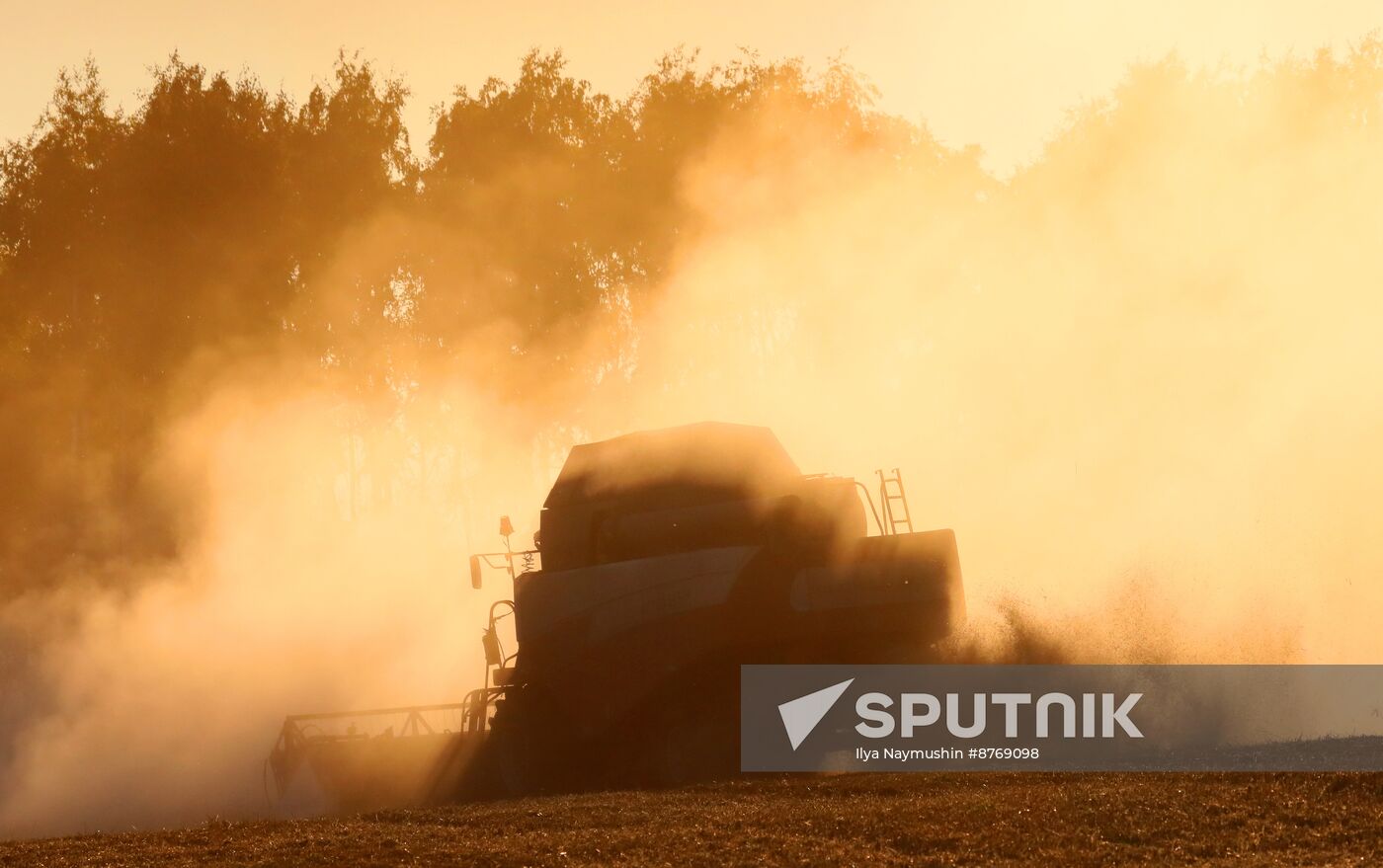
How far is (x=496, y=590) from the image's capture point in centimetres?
4438

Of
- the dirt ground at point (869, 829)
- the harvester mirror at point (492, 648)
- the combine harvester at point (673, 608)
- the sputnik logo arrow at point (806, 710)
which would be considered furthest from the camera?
the harvester mirror at point (492, 648)

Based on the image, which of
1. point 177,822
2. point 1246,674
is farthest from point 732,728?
point 177,822

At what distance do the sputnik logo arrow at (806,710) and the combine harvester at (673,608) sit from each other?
0.54 m

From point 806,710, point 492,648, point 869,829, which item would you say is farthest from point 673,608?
point 869,829

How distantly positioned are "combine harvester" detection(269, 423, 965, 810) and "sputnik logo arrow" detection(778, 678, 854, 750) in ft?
1.78

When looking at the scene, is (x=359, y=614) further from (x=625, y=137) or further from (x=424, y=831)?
(x=424, y=831)

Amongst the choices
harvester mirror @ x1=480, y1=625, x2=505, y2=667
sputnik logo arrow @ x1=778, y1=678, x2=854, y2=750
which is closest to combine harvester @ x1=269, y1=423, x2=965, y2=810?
harvester mirror @ x1=480, y1=625, x2=505, y2=667

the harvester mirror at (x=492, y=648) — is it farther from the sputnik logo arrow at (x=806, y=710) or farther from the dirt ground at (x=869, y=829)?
the dirt ground at (x=869, y=829)

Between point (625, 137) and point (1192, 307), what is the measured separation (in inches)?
766

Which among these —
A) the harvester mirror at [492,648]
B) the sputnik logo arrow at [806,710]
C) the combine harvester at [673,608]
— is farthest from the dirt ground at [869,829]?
the harvester mirror at [492,648]

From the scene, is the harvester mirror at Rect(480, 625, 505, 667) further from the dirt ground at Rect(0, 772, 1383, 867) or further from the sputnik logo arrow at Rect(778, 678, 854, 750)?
the dirt ground at Rect(0, 772, 1383, 867)

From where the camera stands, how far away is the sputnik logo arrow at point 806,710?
17.4 metres

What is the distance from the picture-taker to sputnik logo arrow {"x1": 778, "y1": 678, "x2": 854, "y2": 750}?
17.4 m

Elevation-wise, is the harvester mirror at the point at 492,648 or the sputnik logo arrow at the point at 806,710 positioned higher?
the harvester mirror at the point at 492,648
